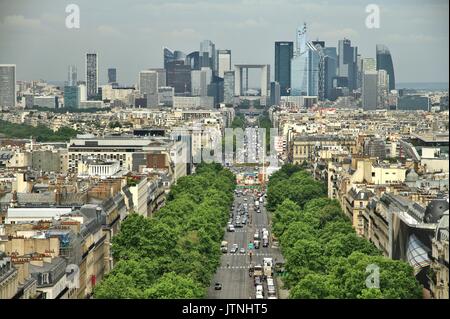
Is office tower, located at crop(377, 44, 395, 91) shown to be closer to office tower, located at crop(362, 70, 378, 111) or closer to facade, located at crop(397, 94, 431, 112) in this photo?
facade, located at crop(397, 94, 431, 112)

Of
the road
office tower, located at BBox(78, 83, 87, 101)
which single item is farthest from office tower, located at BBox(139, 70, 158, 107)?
the road

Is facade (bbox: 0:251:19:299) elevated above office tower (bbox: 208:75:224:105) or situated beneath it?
situated beneath

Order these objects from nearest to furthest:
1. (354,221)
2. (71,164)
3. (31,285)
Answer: (31,285), (354,221), (71,164)

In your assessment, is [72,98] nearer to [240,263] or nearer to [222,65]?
[222,65]

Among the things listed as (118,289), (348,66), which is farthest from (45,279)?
(348,66)

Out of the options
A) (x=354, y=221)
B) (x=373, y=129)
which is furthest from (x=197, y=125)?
(x=354, y=221)
